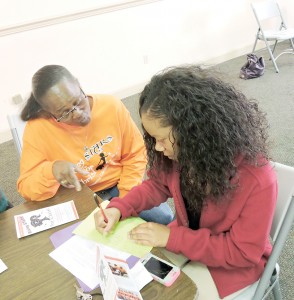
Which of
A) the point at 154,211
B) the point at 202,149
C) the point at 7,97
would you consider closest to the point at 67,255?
the point at 202,149

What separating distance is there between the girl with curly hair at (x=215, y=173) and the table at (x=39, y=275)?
14 centimetres

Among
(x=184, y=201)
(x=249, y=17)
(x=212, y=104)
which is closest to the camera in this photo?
(x=212, y=104)

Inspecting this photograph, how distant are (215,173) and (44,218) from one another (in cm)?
59

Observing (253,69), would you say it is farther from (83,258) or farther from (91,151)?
(83,258)

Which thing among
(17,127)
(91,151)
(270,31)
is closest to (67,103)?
(91,151)

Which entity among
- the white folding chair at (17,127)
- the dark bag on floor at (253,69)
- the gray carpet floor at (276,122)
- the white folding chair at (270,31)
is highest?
the white folding chair at (17,127)

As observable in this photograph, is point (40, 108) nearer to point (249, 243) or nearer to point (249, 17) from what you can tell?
point (249, 243)

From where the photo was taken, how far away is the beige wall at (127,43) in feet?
10.8

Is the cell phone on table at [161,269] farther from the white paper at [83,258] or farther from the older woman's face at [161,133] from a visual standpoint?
the older woman's face at [161,133]

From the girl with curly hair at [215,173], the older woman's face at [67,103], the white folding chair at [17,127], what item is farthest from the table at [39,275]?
the white folding chair at [17,127]

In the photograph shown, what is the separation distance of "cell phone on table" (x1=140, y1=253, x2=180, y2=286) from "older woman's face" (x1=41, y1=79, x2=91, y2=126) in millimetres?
680

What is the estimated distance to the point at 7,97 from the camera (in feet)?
10.8

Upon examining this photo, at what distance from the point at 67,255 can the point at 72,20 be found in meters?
3.09

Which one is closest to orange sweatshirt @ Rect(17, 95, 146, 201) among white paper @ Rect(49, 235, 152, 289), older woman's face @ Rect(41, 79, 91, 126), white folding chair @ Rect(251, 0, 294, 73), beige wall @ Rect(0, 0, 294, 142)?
older woman's face @ Rect(41, 79, 91, 126)
